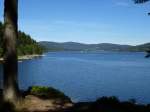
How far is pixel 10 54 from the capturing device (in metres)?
12.3

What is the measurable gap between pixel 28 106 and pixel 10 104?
0.90 meters

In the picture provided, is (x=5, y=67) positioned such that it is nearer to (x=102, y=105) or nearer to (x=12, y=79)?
(x=12, y=79)

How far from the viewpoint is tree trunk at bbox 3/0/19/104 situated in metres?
12.2

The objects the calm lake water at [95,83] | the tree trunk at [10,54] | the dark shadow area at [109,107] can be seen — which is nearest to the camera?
the dark shadow area at [109,107]

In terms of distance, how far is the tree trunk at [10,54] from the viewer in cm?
1216

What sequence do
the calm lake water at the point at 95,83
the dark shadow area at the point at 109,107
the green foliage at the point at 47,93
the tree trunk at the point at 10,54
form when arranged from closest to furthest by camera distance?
the dark shadow area at the point at 109,107 < the tree trunk at the point at 10,54 < the green foliage at the point at 47,93 < the calm lake water at the point at 95,83

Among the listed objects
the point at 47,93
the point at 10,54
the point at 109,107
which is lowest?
the point at 47,93

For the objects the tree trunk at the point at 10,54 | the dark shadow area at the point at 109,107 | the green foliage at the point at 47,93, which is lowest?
the green foliage at the point at 47,93

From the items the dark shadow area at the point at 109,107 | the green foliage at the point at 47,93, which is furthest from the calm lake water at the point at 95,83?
the dark shadow area at the point at 109,107

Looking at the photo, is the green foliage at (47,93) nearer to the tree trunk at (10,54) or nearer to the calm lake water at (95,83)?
the tree trunk at (10,54)

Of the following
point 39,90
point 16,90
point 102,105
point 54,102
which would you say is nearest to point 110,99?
point 102,105

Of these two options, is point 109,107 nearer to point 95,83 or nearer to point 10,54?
point 10,54

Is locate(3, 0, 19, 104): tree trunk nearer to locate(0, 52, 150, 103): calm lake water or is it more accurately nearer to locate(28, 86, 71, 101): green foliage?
locate(28, 86, 71, 101): green foliage

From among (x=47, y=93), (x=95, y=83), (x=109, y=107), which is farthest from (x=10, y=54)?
(x=95, y=83)
